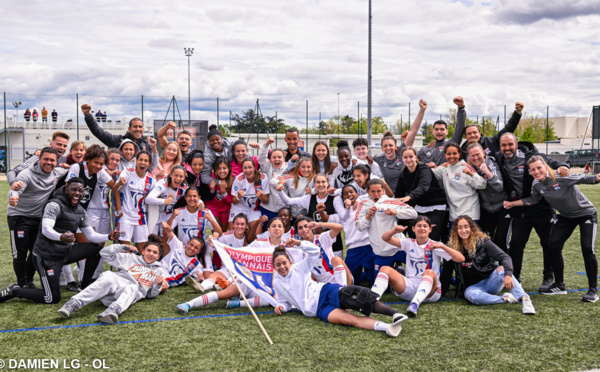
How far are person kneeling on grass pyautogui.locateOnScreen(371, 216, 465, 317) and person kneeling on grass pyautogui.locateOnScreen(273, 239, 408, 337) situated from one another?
618 mm

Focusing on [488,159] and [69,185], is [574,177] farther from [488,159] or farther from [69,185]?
[69,185]

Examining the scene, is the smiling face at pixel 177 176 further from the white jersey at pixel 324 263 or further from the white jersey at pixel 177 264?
the white jersey at pixel 324 263

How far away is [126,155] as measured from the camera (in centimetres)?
664

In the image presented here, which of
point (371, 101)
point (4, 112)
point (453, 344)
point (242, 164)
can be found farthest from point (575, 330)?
point (4, 112)

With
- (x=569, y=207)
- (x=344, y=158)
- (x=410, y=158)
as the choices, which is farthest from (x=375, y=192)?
(x=569, y=207)

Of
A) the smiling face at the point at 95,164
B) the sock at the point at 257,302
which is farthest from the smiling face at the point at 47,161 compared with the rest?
the sock at the point at 257,302

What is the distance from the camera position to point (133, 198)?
21.2 feet

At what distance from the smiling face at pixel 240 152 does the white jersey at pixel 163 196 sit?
2.73ft

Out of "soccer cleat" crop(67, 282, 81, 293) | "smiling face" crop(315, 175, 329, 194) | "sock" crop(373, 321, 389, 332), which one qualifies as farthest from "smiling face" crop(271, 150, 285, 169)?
"sock" crop(373, 321, 389, 332)

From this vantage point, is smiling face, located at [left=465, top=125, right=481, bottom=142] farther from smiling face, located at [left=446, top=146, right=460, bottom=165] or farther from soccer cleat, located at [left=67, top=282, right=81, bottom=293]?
soccer cleat, located at [left=67, top=282, right=81, bottom=293]

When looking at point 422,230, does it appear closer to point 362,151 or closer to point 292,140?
point 362,151

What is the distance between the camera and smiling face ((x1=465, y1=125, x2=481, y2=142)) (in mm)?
6547

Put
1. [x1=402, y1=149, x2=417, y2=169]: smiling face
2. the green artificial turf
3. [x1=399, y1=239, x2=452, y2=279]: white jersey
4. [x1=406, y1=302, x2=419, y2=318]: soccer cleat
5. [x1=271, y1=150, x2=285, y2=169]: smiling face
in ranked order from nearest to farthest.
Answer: the green artificial turf → [x1=406, y1=302, x2=419, y2=318]: soccer cleat → [x1=399, y1=239, x2=452, y2=279]: white jersey → [x1=402, y1=149, x2=417, y2=169]: smiling face → [x1=271, y1=150, x2=285, y2=169]: smiling face

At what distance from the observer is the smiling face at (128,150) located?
664cm
